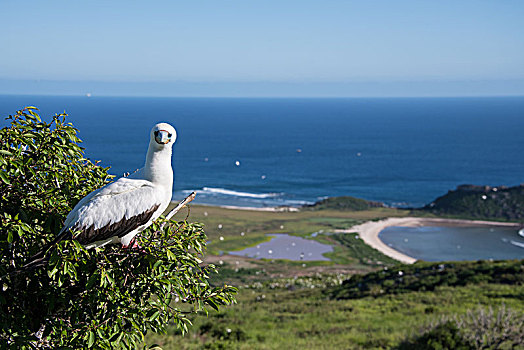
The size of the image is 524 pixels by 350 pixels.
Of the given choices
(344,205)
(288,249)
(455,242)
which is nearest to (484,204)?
(455,242)

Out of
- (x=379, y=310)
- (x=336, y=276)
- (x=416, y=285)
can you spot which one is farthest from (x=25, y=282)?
(x=336, y=276)

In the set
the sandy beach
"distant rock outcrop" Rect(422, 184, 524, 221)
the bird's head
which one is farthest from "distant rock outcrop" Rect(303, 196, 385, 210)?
the bird's head

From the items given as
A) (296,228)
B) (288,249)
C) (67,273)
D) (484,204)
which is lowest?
(288,249)

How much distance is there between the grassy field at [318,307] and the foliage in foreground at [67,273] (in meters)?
8.76

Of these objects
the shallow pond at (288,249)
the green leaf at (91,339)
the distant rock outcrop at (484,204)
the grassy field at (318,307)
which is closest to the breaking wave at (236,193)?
the distant rock outcrop at (484,204)

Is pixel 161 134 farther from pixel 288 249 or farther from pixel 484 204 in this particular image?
pixel 484 204

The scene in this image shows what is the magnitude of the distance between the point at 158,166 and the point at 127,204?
59cm

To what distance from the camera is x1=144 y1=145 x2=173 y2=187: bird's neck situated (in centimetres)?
575

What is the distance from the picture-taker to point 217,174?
392 ft

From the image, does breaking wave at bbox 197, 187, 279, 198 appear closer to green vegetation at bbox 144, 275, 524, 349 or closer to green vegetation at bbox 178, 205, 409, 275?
green vegetation at bbox 178, 205, 409, 275

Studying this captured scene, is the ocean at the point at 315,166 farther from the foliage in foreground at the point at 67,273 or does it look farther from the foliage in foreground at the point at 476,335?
the foliage in foreground at the point at 67,273

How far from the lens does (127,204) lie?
5.53 meters

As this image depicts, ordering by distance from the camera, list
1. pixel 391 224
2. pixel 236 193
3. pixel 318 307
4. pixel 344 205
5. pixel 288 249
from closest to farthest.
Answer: pixel 318 307 < pixel 288 249 < pixel 391 224 < pixel 344 205 < pixel 236 193

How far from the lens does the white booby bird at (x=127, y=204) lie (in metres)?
5.38
